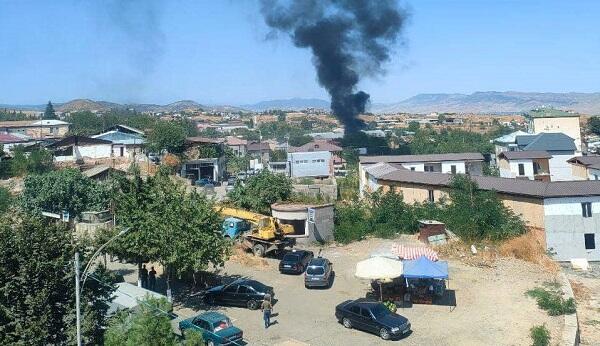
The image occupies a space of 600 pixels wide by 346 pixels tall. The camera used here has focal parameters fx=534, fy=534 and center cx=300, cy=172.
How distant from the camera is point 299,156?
67062mm

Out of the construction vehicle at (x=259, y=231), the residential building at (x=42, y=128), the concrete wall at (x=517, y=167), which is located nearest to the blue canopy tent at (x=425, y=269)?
the construction vehicle at (x=259, y=231)

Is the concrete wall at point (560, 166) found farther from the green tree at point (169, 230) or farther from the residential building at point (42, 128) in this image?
the residential building at point (42, 128)

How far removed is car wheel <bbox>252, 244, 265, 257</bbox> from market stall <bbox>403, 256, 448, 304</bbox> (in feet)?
32.4

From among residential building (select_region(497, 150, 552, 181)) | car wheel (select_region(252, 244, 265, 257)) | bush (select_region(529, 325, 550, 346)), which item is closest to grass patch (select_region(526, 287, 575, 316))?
bush (select_region(529, 325, 550, 346))

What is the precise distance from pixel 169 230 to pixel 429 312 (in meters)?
11.2

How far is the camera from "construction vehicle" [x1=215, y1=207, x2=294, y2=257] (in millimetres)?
30781

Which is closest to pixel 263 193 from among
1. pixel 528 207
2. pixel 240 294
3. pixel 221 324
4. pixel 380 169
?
pixel 380 169

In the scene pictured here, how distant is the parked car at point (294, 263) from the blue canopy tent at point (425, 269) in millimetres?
6546

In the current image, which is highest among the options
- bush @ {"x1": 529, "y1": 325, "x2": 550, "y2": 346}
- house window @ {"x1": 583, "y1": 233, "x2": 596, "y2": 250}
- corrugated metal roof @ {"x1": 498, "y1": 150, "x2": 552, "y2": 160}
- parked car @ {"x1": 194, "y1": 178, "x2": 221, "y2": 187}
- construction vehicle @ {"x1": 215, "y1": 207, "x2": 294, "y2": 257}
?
corrugated metal roof @ {"x1": 498, "y1": 150, "x2": 552, "y2": 160}

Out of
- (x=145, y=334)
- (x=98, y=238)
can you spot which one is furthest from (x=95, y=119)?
(x=145, y=334)

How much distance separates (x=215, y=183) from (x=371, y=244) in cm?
3090

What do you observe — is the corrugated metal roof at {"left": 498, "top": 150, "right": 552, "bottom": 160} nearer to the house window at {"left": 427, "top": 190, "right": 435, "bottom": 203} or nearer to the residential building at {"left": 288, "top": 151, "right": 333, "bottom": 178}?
the house window at {"left": 427, "top": 190, "right": 435, "bottom": 203}

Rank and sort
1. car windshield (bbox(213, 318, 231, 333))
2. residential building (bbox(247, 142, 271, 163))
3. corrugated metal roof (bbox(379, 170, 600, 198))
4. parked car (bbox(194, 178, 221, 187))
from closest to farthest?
car windshield (bbox(213, 318, 231, 333))
corrugated metal roof (bbox(379, 170, 600, 198))
parked car (bbox(194, 178, 221, 187))
residential building (bbox(247, 142, 271, 163))

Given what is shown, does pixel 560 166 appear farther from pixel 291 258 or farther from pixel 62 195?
pixel 62 195
